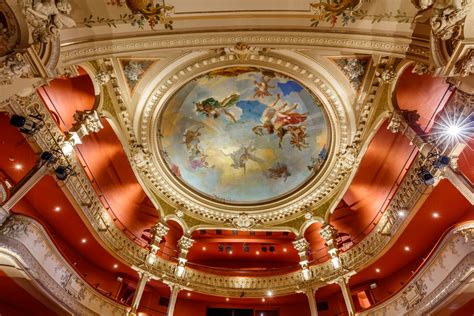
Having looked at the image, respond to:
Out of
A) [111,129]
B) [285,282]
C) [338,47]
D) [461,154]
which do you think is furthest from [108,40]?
[285,282]

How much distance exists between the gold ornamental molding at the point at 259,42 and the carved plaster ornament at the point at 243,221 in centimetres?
1273

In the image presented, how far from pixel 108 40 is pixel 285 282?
1487 cm

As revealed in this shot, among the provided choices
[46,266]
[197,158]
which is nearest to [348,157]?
[197,158]

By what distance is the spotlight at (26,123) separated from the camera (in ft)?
26.1

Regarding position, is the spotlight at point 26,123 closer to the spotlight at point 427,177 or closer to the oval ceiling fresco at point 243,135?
the oval ceiling fresco at point 243,135

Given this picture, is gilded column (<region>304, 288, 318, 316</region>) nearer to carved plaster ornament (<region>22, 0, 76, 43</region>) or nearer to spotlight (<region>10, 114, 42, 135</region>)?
spotlight (<region>10, 114, 42, 135</region>)

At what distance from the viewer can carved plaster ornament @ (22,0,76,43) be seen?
4.45 m

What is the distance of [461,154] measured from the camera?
8.91 metres

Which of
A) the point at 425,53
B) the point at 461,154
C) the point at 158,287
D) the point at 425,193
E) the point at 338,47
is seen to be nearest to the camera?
the point at 425,53

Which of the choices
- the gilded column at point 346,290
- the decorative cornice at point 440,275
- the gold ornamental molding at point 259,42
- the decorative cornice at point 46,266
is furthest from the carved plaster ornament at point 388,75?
the decorative cornice at point 46,266

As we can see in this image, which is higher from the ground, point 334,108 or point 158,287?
point 334,108

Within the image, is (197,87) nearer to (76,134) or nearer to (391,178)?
(76,134)

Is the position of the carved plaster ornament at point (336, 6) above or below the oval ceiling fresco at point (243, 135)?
below

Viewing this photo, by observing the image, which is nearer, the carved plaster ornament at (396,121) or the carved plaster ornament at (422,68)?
the carved plaster ornament at (422,68)
